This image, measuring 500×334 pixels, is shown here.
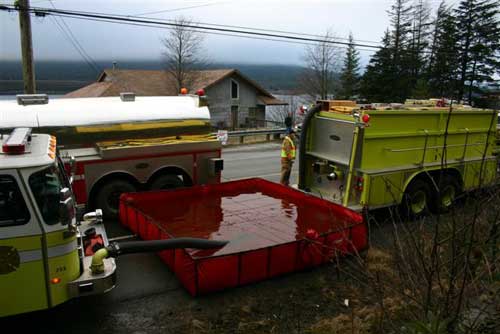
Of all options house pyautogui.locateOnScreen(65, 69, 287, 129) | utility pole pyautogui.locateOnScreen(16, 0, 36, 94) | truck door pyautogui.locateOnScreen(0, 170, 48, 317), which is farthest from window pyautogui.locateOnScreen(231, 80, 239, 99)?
truck door pyautogui.locateOnScreen(0, 170, 48, 317)

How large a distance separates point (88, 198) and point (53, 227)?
444 cm

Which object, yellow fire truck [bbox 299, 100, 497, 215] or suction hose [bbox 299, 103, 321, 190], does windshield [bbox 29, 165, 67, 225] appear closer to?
yellow fire truck [bbox 299, 100, 497, 215]

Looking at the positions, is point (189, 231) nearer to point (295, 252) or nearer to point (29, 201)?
point (295, 252)

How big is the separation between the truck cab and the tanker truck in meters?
3.67

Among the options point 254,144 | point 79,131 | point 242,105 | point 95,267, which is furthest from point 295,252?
point 242,105

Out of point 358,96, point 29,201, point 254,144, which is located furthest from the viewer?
point 358,96

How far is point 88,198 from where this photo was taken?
8984 millimetres

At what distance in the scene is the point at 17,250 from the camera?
4551 millimetres

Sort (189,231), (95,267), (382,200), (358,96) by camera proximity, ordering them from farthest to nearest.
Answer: (358,96), (382,200), (189,231), (95,267)

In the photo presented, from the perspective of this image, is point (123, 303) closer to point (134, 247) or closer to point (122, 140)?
point (134, 247)

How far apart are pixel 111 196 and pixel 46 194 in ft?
15.1

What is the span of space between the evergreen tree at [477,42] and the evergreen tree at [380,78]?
19.3 feet

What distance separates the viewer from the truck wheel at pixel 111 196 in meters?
9.07

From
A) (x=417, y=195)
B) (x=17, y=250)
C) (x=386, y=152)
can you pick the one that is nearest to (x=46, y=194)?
(x=17, y=250)
